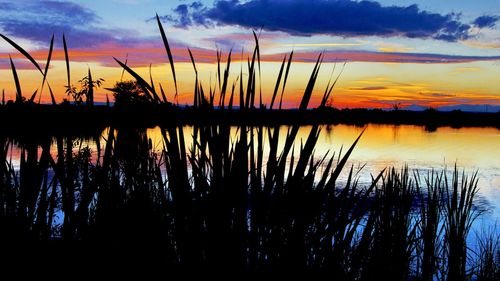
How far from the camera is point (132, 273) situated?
86.4 inches

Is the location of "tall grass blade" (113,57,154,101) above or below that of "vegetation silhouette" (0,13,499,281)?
above

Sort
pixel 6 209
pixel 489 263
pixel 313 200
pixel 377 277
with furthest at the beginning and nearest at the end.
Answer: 1. pixel 489 263
2. pixel 377 277
3. pixel 6 209
4. pixel 313 200

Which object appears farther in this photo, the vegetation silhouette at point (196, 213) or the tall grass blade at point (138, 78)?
the vegetation silhouette at point (196, 213)

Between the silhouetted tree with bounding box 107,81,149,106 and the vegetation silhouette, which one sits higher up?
the silhouetted tree with bounding box 107,81,149,106

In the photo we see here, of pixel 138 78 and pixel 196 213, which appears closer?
pixel 138 78

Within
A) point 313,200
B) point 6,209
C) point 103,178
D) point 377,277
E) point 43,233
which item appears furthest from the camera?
point 377,277

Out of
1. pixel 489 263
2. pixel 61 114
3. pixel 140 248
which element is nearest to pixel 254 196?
pixel 140 248

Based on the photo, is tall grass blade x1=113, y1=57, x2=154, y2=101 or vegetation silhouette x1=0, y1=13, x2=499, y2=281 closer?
tall grass blade x1=113, y1=57, x2=154, y2=101

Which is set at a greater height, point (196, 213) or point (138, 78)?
point (138, 78)

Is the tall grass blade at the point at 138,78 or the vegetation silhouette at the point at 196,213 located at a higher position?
the tall grass blade at the point at 138,78

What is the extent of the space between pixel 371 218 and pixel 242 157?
752mm

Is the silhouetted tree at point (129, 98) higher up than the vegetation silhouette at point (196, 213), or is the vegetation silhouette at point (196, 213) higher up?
the silhouetted tree at point (129, 98)

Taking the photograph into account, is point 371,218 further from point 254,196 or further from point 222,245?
point 222,245

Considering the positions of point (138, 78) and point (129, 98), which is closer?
point (138, 78)
